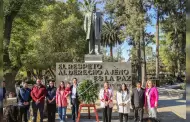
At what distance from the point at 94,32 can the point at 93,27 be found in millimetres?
239

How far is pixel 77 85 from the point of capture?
10625mm

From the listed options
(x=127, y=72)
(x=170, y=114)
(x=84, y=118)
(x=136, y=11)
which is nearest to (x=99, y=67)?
(x=127, y=72)

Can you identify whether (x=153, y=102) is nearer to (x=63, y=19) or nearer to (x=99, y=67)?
(x=99, y=67)

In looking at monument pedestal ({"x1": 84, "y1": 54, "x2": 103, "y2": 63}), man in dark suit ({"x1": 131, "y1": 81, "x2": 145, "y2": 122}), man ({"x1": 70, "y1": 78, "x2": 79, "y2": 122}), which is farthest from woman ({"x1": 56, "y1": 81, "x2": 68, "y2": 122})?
monument pedestal ({"x1": 84, "y1": 54, "x2": 103, "y2": 63})

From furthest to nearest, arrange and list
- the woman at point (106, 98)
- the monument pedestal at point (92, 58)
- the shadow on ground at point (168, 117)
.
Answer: the monument pedestal at point (92, 58) → the shadow on ground at point (168, 117) → the woman at point (106, 98)

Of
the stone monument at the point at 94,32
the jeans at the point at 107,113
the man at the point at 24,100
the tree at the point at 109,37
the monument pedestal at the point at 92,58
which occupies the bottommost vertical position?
the jeans at the point at 107,113

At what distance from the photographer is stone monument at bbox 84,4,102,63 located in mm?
14031

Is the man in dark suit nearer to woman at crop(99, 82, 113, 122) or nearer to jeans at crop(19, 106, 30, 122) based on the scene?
woman at crop(99, 82, 113, 122)

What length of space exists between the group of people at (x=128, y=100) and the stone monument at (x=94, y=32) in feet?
14.5

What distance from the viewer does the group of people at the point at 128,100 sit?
941 cm

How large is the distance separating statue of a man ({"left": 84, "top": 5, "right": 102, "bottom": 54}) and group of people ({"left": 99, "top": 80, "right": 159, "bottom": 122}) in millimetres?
4854

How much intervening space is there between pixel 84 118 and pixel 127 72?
3.11m

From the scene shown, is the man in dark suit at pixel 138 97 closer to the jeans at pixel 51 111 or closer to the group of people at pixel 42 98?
the group of people at pixel 42 98

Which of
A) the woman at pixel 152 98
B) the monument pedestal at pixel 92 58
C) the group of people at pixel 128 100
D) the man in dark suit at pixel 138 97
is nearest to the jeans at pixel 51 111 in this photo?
the group of people at pixel 128 100
